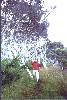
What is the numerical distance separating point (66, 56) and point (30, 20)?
3.18 feet

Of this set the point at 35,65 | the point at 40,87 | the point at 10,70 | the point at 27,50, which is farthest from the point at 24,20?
the point at 40,87

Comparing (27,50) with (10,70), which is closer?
(27,50)

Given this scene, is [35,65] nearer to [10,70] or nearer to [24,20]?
[10,70]

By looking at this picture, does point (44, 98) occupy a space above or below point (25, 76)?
below

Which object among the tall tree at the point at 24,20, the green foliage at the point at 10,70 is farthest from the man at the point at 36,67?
the tall tree at the point at 24,20

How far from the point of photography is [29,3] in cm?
580

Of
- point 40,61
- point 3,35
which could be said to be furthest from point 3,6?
point 40,61

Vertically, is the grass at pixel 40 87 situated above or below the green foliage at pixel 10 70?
below

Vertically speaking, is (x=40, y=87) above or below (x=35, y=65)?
below

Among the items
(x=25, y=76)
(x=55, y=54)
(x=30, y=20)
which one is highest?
(x=30, y=20)

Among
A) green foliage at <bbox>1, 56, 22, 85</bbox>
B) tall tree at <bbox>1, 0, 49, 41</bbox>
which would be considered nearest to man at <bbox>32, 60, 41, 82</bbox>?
green foliage at <bbox>1, 56, 22, 85</bbox>

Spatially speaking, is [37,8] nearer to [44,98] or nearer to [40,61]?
[40,61]

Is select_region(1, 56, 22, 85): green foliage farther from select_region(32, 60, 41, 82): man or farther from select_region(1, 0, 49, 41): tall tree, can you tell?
select_region(1, 0, 49, 41): tall tree

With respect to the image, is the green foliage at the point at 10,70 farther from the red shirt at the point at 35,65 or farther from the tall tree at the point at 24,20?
the tall tree at the point at 24,20
